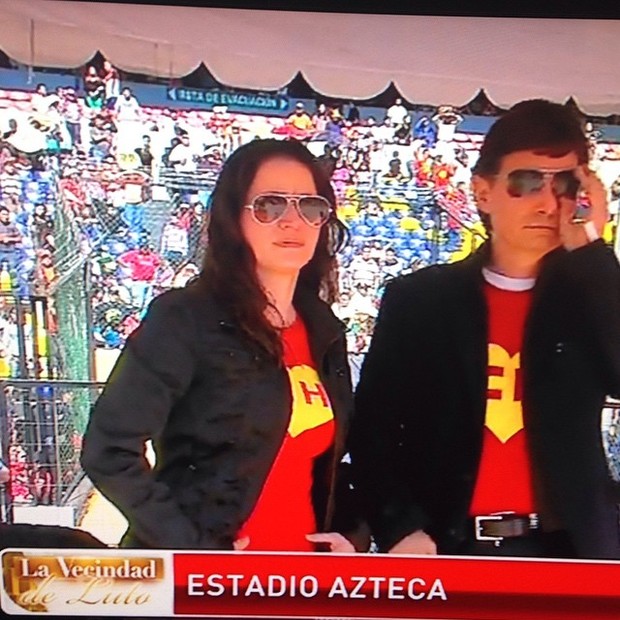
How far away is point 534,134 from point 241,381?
774 millimetres

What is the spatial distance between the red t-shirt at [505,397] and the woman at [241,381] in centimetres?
30

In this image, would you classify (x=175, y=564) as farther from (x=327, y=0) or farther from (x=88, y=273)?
(x=327, y=0)

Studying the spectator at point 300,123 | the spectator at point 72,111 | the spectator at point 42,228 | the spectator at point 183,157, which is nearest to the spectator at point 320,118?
the spectator at point 300,123

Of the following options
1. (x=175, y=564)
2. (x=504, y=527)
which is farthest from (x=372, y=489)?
(x=175, y=564)

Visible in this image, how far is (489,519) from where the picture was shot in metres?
1.94

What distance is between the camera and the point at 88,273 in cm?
190

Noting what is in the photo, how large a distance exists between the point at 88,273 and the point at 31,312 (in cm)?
15

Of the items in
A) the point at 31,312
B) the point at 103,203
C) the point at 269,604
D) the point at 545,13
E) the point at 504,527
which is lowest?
the point at 269,604

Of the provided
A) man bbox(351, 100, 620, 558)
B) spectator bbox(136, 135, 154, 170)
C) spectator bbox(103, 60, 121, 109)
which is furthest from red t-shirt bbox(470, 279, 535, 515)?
spectator bbox(103, 60, 121, 109)

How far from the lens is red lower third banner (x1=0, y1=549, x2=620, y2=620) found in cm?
198

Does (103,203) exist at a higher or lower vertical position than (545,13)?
lower

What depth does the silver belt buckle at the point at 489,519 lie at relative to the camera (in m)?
1.94

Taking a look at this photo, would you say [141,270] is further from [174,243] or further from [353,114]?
[353,114]

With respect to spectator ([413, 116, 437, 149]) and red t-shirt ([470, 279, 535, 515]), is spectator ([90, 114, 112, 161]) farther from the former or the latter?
red t-shirt ([470, 279, 535, 515])
